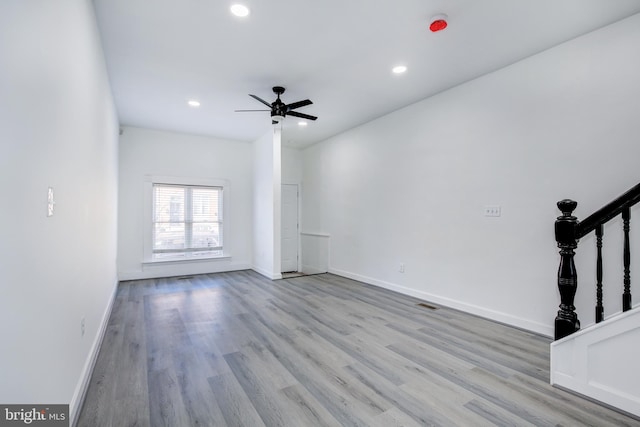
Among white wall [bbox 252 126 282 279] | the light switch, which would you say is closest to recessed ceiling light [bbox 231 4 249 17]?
the light switch

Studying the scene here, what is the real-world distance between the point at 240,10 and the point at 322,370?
3032mm

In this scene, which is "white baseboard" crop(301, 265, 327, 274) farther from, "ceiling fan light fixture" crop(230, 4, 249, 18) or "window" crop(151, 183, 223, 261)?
"ceiling fan light fixture" crop(230, 4, 249, 18)

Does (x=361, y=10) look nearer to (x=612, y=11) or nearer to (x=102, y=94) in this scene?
(x=612, y=11)

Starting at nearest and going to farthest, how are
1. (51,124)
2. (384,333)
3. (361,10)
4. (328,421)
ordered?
1. (51,124)
2. (328,421)
3. (361,10)
4. (384,333)

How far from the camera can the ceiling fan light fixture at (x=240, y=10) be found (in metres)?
2.49

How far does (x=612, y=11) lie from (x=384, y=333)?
3511 millimetres

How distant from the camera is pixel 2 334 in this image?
97 cm

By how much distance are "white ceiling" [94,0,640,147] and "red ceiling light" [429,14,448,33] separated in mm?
55

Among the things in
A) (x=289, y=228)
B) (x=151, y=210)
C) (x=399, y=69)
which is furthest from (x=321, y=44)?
(x=289, y=228)

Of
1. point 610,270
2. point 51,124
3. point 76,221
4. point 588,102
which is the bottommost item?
point 610,270

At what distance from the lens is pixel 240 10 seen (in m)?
2.54

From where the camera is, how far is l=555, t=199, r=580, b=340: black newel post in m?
2.24

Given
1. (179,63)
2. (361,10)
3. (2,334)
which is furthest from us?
(179,63)

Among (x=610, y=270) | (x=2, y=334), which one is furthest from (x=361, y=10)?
(x=610, y=270)
